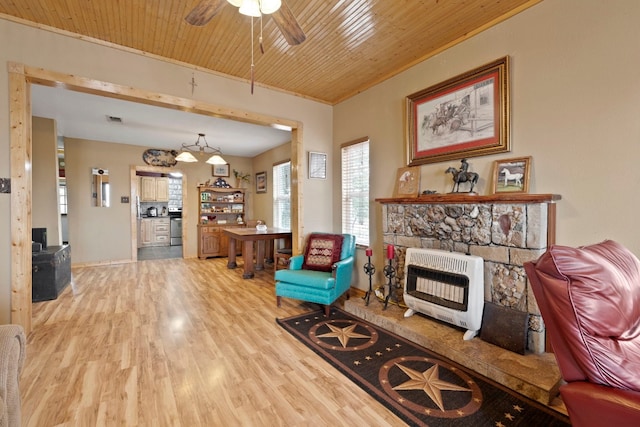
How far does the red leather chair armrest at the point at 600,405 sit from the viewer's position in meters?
0.96

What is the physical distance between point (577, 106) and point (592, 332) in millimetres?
1789

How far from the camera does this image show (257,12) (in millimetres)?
1751

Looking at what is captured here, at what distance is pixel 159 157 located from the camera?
652cm

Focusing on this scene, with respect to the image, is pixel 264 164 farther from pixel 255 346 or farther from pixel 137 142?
pixel 255 346

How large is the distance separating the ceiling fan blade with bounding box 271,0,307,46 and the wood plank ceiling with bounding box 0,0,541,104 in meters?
0.50

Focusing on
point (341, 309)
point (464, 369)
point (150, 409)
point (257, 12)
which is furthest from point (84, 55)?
point (464, 369)

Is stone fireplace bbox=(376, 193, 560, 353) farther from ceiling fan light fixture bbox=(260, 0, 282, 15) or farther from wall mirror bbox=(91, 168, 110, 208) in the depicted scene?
wall mirror bbox=(91, 168, 110, 208)

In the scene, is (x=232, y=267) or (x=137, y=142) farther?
(x=137, y=142)

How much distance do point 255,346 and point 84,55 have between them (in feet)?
10.5

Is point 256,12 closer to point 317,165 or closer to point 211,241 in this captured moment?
point 317,165

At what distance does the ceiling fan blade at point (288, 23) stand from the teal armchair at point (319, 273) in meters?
2.25

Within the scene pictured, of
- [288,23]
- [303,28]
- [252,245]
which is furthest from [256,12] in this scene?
[252,245]

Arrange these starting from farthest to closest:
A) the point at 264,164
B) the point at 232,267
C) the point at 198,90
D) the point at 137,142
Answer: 1. the point at 264,164
2. the point at 137,142
3. the point at 232,267
4. the point at 198,90

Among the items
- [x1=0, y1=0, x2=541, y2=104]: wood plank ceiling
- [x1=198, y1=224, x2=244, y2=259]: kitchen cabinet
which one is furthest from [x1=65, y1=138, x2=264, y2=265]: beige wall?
[x1=0, y1=0, x2=541, y2=104]: wood plank ceiling
